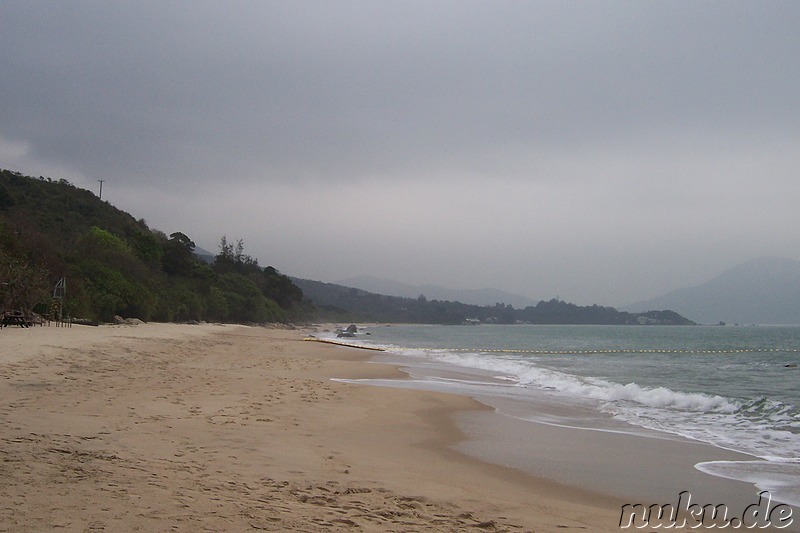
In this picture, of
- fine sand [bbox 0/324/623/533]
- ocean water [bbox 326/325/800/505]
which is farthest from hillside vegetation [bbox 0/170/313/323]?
ocean water [bbox 326/325/800/505]

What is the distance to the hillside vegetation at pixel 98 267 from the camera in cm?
2789

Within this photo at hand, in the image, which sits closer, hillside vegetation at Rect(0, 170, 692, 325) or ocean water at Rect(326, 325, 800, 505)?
ocean water at Rect(326, 325, 800, 505)

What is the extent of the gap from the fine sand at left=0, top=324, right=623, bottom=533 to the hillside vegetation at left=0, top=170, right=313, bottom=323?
17331 mm

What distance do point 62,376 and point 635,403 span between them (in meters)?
12.2

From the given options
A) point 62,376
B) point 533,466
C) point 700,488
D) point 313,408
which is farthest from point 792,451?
point 62,376

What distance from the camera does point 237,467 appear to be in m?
5.64

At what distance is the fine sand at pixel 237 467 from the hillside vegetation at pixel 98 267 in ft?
56.9

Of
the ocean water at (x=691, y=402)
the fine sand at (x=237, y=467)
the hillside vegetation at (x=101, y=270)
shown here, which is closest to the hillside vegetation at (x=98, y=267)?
the hillside vegetation at (x=101, y=270)

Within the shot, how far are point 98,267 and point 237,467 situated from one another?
125ft

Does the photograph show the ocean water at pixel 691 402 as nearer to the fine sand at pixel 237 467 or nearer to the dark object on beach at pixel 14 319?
the fine sand at pixel 237 467

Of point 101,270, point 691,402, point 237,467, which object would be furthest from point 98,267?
point 237,467

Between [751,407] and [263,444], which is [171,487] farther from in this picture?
[751,407]

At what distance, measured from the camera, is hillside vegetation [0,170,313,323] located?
27891 millimetres

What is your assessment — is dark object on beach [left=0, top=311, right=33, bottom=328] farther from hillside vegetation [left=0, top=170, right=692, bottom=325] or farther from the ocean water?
the ocean water
